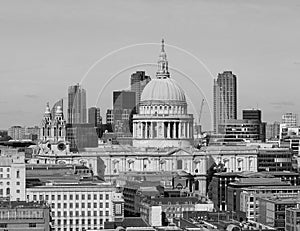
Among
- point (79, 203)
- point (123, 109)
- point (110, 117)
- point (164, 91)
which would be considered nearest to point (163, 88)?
point (164, 91)

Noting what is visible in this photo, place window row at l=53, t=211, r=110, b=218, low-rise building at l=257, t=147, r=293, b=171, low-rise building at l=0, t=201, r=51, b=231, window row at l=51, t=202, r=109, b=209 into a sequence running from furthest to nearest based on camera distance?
1. low-rise building at l=257, t=147, r=293, b=171
2. window row at l=51, t=202, r=109, b=209
3. window row at l=53, t=211, r=110, b=218
4. low-rise building at l=0, t=201, r=51, b=231

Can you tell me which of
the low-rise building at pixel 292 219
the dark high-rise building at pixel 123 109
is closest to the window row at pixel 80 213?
the low-rise building at pixel 292 219

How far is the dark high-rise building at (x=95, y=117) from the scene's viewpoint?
17332cm

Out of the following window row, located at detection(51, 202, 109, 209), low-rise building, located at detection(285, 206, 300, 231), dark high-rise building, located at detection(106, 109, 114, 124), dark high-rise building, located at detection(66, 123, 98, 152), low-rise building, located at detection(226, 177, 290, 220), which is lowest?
low-rise building, located at detection(285, 206, 300, 231)

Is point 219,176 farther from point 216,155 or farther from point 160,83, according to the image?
point 160,83

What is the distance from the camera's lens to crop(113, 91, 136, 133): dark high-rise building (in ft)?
567

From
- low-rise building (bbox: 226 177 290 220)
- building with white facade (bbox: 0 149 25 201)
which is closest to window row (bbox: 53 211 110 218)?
building with white facade (bbox: 0 149 25 201)

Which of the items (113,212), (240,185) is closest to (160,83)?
(240,185)

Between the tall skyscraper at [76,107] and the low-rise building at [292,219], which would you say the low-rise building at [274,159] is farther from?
the low-rise building at [292,219]

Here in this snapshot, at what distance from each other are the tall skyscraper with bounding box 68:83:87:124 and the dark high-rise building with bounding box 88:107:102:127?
3.87 ft

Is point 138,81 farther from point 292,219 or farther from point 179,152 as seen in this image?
point 292,219

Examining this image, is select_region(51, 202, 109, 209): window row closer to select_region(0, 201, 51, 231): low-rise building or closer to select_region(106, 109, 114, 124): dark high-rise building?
select_region(0, 201, 51, 231): low-rise building

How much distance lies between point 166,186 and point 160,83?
2753 centimetres

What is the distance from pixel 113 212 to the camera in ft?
321
